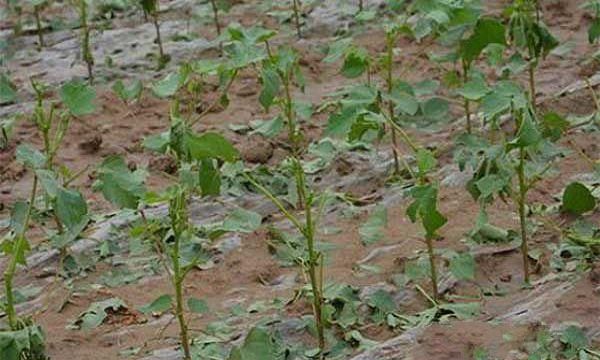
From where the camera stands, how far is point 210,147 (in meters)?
2.95

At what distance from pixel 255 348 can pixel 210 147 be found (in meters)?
0.49

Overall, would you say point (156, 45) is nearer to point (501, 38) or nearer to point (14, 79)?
point (14, 79)

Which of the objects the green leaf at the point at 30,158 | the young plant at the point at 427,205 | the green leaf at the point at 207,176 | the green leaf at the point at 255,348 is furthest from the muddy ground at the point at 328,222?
the green leaf at the point at 30,158

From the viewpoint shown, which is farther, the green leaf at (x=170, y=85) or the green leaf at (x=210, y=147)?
the green leaf at (x=170, y=85)

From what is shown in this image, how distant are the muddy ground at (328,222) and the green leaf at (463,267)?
0.30ft

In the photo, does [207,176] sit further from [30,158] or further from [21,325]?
[21,325]

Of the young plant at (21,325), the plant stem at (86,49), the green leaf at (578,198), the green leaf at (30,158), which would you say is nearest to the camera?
the young plant at (21,325)

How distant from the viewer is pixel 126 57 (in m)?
5.77

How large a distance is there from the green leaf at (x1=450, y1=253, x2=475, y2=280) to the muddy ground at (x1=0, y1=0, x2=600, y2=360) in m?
0.09

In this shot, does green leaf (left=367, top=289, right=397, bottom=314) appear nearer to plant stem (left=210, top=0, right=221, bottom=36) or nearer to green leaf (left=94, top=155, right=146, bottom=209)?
green leaf (left=94, top=155, right=146, bottom=209)

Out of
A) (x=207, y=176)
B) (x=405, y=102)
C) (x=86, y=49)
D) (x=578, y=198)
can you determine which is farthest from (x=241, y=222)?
(x=86, y=49)

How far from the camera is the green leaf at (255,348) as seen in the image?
2.83 metres

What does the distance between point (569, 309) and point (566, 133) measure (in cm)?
119

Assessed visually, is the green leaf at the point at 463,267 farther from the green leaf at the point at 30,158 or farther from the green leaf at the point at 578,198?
the green leaf at the point at 30,158
